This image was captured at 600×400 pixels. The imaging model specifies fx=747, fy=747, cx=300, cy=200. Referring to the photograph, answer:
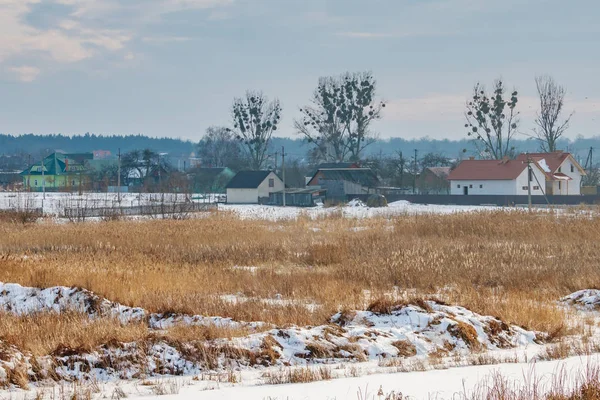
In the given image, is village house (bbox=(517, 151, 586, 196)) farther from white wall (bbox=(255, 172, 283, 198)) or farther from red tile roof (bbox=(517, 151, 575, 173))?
white wall (bbox=(255, 172, 283, 198))

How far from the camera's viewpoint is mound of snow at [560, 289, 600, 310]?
52.4 feet

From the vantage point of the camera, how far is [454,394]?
27.9 feet

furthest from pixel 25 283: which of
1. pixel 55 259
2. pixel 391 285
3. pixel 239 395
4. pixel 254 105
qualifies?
pixel 254 105

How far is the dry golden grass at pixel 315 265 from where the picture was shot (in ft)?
51.1

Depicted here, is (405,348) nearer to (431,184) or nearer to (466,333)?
(466,333)

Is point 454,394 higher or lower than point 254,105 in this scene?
lower

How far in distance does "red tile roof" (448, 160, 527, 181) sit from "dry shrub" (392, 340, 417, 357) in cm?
6601

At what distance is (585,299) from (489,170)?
2489 inches

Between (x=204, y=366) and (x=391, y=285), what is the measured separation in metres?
9.01

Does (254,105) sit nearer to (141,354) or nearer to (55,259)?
(55,259)

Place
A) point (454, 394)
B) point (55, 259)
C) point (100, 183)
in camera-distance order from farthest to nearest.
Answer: point (100, 183) → point (55, 259) → point (454, 394)

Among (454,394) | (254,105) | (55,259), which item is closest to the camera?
(454,394)

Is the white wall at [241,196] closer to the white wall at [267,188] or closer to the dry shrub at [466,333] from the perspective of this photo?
the white wall at [267,188]

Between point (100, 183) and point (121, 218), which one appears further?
point (100, 183)
